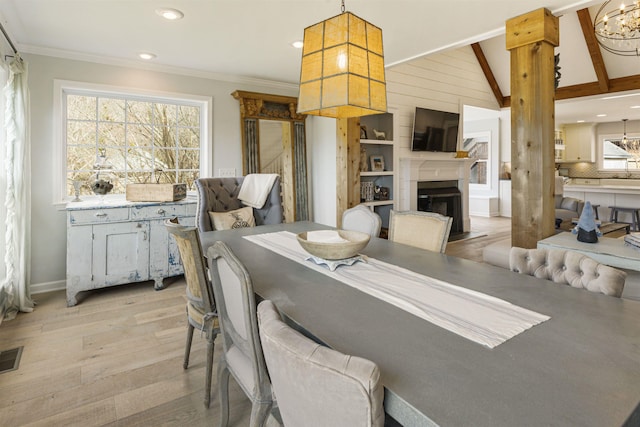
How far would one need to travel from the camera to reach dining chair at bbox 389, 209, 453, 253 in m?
2.13

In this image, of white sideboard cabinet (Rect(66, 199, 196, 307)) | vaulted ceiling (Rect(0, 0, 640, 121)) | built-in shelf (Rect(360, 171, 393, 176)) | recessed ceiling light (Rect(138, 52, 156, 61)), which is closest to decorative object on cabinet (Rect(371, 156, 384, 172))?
built-in shelf (Rect(360, 171, 393, 176))

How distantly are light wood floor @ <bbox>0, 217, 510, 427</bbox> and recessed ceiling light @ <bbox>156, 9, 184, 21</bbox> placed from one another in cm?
244

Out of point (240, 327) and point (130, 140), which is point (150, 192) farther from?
point (240, 327)

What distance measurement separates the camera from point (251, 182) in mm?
3588

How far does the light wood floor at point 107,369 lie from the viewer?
1.80 metres

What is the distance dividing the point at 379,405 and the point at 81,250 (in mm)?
3621

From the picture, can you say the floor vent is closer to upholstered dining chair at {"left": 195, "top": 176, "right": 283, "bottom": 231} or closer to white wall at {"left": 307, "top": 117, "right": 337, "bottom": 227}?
upholstered dining chair at {"left": 195, "top": 176, "right": 283, "bottom": 231}

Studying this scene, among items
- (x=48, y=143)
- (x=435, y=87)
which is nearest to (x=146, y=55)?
(x=48, y=143)

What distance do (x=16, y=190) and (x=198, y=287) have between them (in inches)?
91.7

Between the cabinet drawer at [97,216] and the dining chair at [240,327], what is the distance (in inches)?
102

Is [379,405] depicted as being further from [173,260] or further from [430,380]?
[173,260]

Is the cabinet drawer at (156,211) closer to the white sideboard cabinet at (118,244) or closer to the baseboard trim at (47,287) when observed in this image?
the white sideboard cabinet at (118,244)

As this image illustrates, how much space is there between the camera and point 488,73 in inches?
275

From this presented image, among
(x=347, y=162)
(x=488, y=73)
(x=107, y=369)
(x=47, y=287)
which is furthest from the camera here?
(x=488, y=73)
